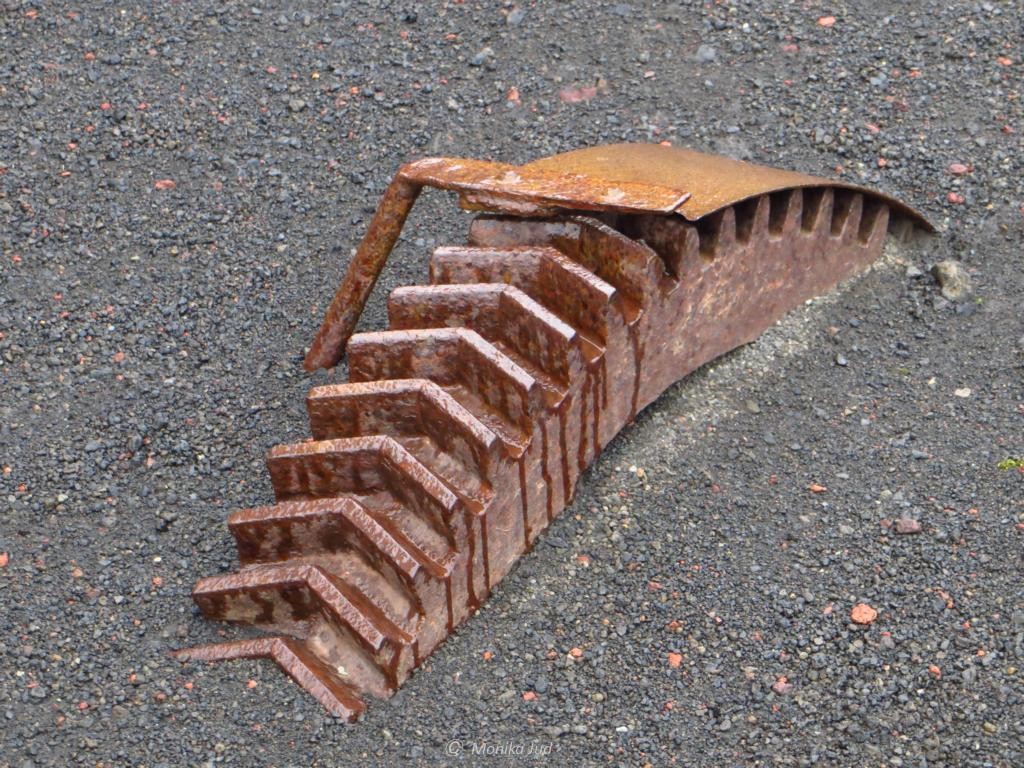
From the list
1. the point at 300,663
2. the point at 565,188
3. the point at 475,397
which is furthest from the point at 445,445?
the point at 565,188

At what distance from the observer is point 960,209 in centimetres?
514

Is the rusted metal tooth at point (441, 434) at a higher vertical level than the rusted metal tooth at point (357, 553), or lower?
higher

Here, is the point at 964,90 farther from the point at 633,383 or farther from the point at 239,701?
the point at 239,701

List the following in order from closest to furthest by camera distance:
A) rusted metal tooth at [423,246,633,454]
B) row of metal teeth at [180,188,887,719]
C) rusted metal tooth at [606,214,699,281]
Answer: row of metal teeth at [180,188,887,719], rusted metal tooth at [423,246,633,454], rusted metal tooth at [606,214,699,281]

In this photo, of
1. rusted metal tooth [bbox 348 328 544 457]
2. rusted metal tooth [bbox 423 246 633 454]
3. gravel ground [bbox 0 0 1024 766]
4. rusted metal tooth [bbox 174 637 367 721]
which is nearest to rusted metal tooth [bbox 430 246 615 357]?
rusted metal tooth [bbox 423 246 633 454]

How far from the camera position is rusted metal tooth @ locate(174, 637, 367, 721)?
12.0 ft

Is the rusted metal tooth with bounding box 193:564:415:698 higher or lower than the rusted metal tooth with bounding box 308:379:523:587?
lower

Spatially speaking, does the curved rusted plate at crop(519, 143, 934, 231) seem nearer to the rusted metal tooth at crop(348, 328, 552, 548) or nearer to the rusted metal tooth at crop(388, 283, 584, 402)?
the rusted metal tooth at crop(388, 283, 584, 402)

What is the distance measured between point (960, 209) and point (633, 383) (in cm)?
173

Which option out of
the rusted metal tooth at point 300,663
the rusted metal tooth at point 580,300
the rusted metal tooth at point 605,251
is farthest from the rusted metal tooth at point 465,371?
the rusted metal tooth at point 300,663

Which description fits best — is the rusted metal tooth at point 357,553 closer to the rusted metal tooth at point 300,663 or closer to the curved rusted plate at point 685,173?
the rusted metal tooth at point 300,663

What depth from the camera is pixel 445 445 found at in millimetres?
3979

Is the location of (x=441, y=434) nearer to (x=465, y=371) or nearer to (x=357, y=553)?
(x=465, y=371)

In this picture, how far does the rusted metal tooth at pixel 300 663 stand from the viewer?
3.67 m
